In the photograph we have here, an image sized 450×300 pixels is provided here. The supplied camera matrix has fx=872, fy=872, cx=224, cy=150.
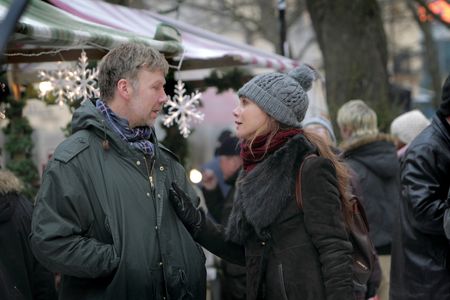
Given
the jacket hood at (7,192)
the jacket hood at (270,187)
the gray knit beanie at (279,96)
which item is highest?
the gray knit beanie at (279,96)

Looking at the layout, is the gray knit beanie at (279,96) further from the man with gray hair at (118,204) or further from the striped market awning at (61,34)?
the striped market awning at (61,34)

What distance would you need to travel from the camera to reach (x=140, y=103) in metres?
4.00

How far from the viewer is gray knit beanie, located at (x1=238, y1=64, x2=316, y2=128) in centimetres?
419

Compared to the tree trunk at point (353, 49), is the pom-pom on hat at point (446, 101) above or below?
below

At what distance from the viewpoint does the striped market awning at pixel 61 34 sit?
4480 millimetres

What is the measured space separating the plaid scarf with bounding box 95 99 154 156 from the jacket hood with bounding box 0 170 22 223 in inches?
47.8

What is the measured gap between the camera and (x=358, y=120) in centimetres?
753

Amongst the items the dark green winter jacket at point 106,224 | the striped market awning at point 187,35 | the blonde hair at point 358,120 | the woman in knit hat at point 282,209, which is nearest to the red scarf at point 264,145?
the woman in knit hat at point 282,209

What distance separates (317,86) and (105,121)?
4724 millimetres

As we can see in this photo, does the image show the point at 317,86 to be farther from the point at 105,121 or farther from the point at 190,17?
the point at 190,17

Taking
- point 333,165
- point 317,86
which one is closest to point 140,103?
point 333,165

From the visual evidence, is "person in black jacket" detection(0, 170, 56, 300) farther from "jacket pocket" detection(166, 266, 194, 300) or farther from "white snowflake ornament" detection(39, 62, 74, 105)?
"jacket pocket" detection(166, 266, 194, 300)

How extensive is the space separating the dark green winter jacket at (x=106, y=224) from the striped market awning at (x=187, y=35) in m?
2.04

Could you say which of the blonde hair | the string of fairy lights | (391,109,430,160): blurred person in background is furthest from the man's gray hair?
(391,109,430,160): blurred person in background
